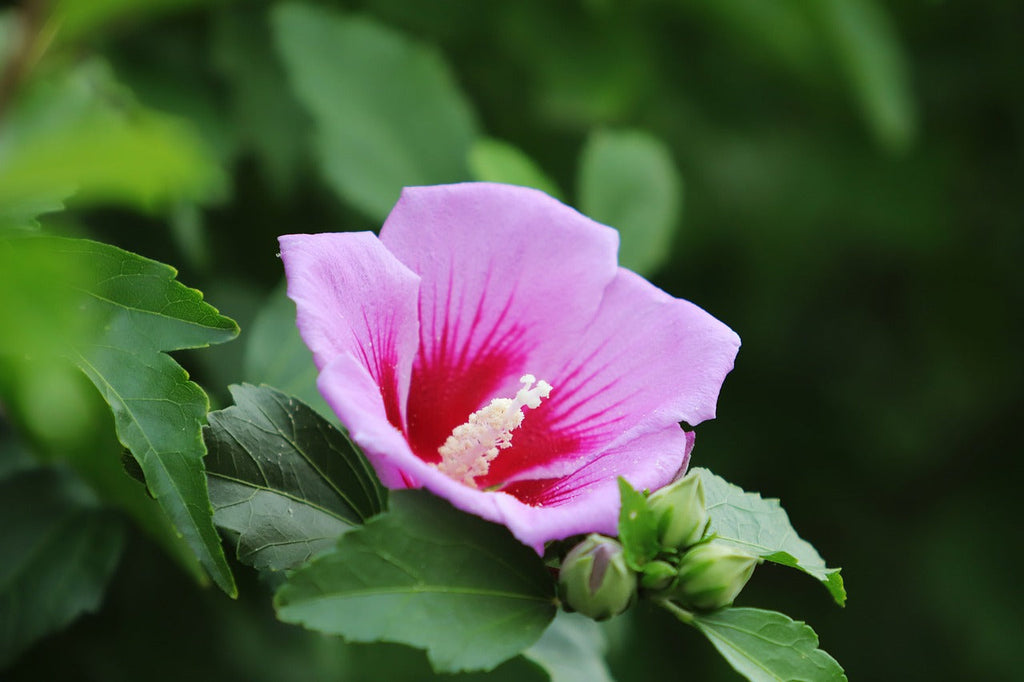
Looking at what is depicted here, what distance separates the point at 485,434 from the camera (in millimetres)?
1222

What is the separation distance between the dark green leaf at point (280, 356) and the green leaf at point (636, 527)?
1.91ft

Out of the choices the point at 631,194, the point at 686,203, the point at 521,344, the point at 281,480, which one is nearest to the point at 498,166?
the point at 631,194

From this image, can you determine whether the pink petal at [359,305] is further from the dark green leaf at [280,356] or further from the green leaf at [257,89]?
the green leaf at [257,89]

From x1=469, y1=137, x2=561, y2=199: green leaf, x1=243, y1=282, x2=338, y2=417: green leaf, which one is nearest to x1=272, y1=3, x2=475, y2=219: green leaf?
x1=469, y1=137, x2=561, y2=199: green leaf

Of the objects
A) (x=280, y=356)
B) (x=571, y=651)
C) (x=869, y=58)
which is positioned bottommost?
(x=571, y=651)

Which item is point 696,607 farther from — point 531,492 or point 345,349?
point 345,349

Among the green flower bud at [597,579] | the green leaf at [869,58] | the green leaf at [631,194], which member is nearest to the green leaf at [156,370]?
the green flower bud at [597,579]

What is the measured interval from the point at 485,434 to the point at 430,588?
333 millimetres

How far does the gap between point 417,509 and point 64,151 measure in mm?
499

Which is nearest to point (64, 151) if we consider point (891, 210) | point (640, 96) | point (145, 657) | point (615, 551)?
point (615, 551)

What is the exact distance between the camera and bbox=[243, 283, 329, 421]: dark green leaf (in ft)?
4.84

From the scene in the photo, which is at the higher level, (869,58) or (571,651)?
(869,58)

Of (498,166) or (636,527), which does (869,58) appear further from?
(636,527)

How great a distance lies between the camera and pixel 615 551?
0.97 meters
